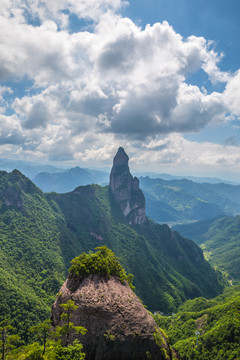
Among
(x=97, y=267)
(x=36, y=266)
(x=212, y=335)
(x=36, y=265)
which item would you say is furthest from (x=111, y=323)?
(x=36, y=265)

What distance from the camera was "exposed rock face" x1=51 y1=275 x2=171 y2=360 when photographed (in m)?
34.4

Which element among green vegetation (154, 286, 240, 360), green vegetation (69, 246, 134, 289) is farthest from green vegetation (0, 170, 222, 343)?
green vegetation (69, 246, 134, 289)

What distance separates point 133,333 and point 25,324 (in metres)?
80.0

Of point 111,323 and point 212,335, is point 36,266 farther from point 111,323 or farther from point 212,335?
point 111,323

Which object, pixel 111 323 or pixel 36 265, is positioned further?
pixel 36 265

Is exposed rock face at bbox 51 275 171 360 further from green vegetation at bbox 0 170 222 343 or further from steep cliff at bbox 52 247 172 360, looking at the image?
green vegetation at bbox 0 170 222 343

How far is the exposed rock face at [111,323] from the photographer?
113 feet

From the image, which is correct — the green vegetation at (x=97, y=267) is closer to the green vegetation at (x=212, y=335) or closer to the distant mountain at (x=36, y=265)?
the green vegetation at (x=212, y=335)

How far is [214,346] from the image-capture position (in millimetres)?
71688

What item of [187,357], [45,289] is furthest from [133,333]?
[45,289]

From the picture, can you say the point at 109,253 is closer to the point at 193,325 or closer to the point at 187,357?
the point at 187,357

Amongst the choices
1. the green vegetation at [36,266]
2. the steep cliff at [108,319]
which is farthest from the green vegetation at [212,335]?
the green vegetation at [36,266]

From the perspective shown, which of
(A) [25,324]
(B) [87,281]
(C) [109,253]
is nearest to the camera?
(B) [87,281]

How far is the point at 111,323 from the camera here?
1420 inches
